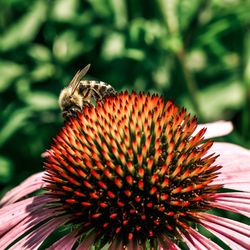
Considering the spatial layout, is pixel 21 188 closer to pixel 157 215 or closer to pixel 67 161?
pixel 67 161

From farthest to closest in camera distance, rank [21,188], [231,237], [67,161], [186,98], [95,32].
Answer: [186,98] → [95,32] → [21,188] → [67,161] → [231,237]

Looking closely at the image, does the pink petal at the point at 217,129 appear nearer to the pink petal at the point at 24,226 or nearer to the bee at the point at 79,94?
the bee at the point at 79,94

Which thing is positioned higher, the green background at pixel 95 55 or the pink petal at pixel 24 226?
the green background at pixel 95 55

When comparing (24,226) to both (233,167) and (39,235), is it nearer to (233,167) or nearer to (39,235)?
(39,235)

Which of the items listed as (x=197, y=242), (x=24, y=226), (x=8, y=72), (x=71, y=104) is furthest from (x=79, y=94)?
(x=8, y=72)

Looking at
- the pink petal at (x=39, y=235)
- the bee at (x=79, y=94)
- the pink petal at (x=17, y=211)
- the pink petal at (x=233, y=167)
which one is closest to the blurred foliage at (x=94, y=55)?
the pink petal at (x=233, y=167)

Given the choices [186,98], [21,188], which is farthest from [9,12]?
[21,188]

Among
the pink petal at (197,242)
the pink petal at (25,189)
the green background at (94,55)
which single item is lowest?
the pink petal at (197,242)

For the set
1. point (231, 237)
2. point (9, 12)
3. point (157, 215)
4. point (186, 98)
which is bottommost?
point (231, 237)
